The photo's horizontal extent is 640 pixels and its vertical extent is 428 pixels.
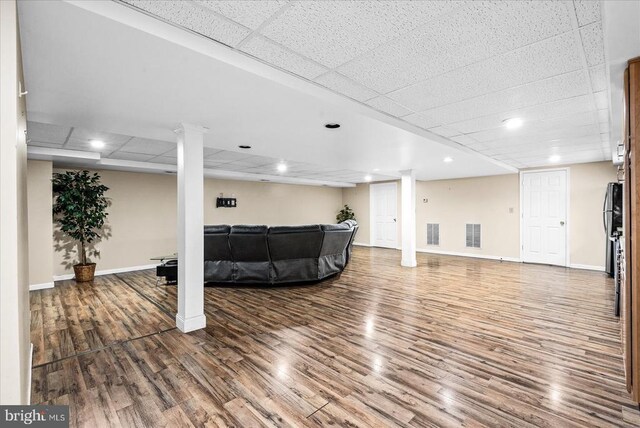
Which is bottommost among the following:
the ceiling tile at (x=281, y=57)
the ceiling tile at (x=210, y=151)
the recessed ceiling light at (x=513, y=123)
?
the recessed ceiling light at (x=513, y=123)

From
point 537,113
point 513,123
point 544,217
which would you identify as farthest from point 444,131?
point 544,217

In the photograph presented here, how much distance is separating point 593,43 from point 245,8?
2.14 meters

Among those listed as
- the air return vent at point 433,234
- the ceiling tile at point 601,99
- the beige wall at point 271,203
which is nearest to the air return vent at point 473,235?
the air return vent at point 433,234

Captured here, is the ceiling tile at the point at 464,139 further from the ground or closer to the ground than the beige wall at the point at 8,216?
further from the ground

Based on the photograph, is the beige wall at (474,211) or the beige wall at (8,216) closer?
the beige wall at (8,216)

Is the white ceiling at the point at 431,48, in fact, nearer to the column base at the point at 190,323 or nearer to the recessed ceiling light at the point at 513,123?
the recessed ceiling light at the point at 513,123

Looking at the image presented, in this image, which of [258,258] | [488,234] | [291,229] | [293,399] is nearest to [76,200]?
[258,258]

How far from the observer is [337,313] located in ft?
12.4

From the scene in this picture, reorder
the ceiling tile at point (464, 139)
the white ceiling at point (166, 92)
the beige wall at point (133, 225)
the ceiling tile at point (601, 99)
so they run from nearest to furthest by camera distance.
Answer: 1. the white ceiling at point (166, 92)
2. the ceiling tile at point (601, 99)
3. the ceiling tile at point (464, 139)
4. the beige wall at point (133, 225)

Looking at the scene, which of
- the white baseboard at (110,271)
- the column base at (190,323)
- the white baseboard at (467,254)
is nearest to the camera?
the column base at (190,323)

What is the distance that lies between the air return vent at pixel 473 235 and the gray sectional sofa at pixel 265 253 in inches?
187

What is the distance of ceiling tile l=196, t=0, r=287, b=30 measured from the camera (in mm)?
1510

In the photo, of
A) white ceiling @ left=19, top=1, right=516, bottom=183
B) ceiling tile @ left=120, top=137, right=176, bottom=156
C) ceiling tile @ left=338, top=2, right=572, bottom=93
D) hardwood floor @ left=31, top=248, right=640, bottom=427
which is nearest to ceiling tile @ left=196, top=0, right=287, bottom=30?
white ceiling @ left=19, top=1, right=516, bottom=183

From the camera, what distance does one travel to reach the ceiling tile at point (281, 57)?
6.18ft
